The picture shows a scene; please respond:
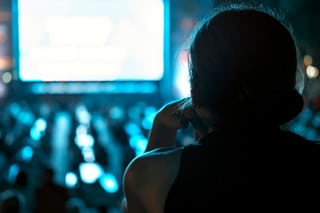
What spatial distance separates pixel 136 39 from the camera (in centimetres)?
879

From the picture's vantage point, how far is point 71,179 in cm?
718

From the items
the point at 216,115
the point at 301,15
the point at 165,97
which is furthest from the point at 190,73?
the point at 165,97

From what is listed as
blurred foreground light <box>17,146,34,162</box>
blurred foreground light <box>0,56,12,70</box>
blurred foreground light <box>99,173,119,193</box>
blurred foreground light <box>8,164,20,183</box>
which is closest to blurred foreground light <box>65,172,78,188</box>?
blurred foreground light <box>99,173,119,193</box>

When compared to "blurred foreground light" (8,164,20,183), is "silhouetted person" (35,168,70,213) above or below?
above

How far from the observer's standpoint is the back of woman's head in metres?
0.85

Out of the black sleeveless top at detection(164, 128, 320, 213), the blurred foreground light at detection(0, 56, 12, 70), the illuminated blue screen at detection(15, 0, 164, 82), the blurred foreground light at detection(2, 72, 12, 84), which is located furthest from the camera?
the blurred foreground light at detection(2, 72, 12, 84)

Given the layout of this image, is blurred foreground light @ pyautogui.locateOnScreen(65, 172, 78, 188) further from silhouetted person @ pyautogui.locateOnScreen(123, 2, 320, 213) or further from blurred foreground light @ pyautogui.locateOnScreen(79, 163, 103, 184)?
silhouetted person @ pyautogui.locateOnScreen(123, 2, 320, 213)

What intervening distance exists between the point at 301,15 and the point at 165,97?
288cm

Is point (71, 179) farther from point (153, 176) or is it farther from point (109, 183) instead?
point (153, 176)

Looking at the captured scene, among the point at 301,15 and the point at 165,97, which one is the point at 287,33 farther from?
the point at 165,97

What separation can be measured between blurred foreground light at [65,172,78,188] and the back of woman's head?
6115 millimetres

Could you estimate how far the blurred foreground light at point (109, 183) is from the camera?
673cm

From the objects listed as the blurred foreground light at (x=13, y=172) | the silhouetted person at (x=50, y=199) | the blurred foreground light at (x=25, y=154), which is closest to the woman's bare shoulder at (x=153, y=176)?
the silhouetted person at (x=50, y=199)

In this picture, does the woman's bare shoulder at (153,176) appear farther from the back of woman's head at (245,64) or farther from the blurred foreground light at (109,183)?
the blurred foreground light at (109,183)
